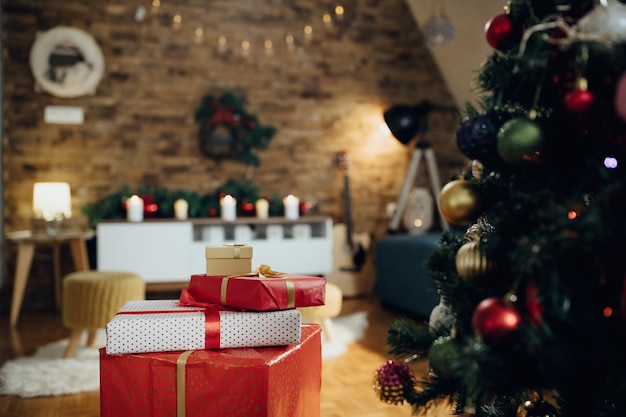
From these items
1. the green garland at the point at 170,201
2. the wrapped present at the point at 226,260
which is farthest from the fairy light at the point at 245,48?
the wrapped present at the point at 226,260

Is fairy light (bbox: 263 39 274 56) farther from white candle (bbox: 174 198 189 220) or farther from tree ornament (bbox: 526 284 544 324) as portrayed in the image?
tree ornament (bbox: 526 284 544 324)

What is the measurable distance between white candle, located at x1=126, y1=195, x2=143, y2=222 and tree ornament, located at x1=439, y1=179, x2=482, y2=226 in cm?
311

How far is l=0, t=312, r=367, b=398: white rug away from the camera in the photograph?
2.35 meters

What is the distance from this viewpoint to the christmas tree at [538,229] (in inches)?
35.0

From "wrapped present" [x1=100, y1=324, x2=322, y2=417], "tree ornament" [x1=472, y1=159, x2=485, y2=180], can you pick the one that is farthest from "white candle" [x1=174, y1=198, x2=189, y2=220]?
"tree ornament" [x1=472, y1=159, x2=485, y2=180]

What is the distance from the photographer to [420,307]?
142 inches

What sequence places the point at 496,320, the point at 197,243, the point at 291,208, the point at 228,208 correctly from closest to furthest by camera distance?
the point at 496,320 → the point at 197,243 → the point at 228,208 → the point at 291,208

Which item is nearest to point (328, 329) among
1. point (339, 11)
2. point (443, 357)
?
point (443, 357)

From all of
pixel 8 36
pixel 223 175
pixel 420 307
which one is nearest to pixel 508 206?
pixel 420 307

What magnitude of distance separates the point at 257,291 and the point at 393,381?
51cm

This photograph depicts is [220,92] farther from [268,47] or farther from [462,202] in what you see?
[462,202]

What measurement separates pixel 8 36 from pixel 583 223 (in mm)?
4225

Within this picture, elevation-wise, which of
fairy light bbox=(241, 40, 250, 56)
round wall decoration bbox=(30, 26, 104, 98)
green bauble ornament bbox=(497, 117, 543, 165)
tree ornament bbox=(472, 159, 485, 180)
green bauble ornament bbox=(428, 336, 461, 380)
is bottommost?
green bauble ornament bbox=(428, 336, 461, 380)

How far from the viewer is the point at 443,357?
1.00 metres
